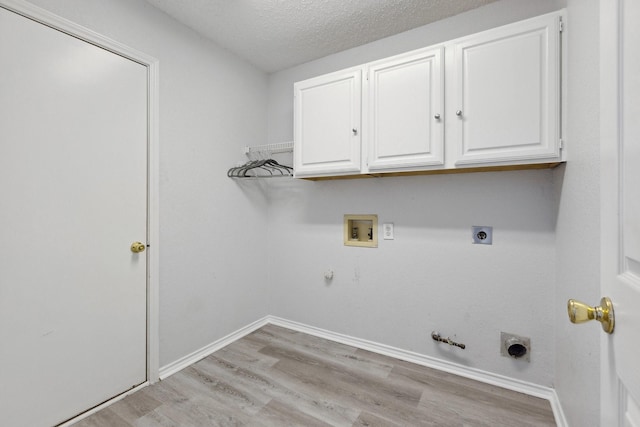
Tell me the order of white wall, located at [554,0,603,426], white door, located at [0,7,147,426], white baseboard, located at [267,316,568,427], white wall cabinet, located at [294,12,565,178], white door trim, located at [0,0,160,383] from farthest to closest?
white door trim, located at [0,0,160,383] → white baseboard, located at [267,316,568,427] → white wall cabinet, located at [294,12,565,178] → white door, located at [0,7,147,426] → white wall, located at [554,0,603,426]

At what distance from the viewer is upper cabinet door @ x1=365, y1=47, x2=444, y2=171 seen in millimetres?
1685

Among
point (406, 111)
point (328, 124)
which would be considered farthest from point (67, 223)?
point (406, 111)

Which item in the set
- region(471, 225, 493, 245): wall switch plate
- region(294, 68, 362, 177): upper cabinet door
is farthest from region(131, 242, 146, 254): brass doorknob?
region(471, 225, 493, 245): wall switch plate

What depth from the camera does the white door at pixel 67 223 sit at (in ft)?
4.31

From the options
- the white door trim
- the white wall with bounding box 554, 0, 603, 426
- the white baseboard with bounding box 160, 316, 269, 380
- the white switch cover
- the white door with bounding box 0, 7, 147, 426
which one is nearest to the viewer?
the white wall with bounding box 554, 0, 603, 426

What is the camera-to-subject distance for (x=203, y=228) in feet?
7.18

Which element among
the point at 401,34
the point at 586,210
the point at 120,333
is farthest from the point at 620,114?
the point at 120,333

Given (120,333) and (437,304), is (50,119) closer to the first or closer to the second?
(120,333)

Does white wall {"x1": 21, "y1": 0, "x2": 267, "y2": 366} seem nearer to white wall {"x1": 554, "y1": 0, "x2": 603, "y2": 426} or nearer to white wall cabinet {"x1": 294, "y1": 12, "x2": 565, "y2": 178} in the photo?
white wall cabinet {"x1": 294, "y1": 12, "x2": 565, "y2": 178}

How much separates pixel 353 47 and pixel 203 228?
192 cm

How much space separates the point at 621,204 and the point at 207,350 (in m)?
2.47

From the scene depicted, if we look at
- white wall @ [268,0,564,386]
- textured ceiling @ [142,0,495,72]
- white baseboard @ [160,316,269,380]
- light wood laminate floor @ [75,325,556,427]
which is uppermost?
textured ceiling @ [142,0,495,72]

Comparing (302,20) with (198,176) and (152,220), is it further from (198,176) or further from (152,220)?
(152,220)

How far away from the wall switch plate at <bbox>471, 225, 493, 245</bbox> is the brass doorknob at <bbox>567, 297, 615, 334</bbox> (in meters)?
1.38
